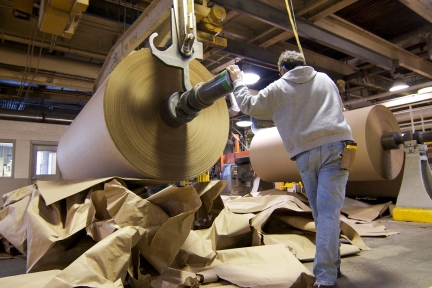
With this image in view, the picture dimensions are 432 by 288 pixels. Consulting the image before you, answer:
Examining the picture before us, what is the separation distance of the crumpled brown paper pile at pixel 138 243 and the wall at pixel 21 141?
13.2 ft

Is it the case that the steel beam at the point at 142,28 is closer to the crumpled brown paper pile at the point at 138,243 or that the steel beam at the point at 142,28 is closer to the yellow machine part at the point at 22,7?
the yellow machine part at the point at 22,7

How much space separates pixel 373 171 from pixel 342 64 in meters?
2.48

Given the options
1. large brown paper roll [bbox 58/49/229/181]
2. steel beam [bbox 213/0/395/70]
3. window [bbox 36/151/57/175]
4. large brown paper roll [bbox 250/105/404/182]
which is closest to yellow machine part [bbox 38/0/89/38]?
large brown paper roll [bbox 58/49/229/181]

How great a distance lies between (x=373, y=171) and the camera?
8.64 ft

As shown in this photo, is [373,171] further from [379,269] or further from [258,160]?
[379,269]

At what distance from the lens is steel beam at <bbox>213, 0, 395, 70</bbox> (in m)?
2.67

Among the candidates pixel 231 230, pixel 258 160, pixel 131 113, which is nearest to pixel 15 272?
pixel 131 113

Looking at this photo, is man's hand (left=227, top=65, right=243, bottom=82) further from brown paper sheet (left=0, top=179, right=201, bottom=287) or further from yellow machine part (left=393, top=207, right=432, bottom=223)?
yellow machine part (left=393, top=207, right=432, bottom=223)

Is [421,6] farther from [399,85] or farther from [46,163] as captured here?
[46,163]

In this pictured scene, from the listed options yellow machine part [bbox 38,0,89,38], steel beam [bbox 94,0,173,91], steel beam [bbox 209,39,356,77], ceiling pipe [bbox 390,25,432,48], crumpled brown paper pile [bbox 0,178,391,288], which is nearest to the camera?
crumpled brown paper pile [bbox 0,178,391,288]

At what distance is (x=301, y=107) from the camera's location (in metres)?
1.33

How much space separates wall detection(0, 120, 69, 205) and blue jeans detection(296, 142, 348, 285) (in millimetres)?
5169

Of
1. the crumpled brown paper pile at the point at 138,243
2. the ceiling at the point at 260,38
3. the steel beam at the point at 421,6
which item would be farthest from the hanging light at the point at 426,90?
the crumpled brown paper pile at the point at 138,243

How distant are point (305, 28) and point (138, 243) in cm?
270
